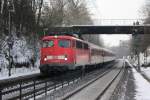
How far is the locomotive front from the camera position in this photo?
116ft

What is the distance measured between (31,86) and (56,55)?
15.4 m

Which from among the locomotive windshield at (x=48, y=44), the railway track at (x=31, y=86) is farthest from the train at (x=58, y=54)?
the railway track at (x=31, y=86)

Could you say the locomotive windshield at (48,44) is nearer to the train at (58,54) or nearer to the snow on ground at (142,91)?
the train at (58,54)

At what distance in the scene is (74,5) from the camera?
326 ft

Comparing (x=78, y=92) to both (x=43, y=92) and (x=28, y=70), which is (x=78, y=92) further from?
(x=28, y=70)

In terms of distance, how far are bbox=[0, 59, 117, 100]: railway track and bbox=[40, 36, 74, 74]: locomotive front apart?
1.38 m

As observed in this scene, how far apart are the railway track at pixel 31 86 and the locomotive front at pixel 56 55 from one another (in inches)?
54.4

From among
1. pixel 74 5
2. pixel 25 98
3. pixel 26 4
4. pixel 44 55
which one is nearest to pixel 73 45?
pixel 44 55

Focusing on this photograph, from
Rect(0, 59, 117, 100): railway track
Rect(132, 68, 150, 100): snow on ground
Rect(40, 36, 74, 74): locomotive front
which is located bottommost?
Rect(132, 68, 150, 100): snow on ground

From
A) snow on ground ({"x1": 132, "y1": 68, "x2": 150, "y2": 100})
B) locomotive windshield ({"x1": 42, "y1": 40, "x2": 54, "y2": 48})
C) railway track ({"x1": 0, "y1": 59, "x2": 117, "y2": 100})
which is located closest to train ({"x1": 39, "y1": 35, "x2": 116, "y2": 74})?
locomotive windshield ({"x1": 42, "y1": 40, "x2": 54, "y2": 48})

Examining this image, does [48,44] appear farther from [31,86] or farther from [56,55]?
[31,86]

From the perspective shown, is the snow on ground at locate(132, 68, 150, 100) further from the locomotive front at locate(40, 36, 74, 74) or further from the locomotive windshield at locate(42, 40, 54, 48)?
the locomotive windshield at locate(42, 40, 54, 48)

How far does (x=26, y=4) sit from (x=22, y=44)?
28.2ft

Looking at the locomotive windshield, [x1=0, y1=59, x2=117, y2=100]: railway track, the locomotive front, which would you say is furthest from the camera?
the locomotive windshield
